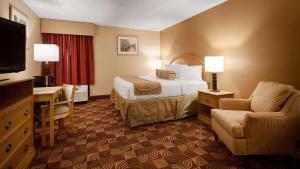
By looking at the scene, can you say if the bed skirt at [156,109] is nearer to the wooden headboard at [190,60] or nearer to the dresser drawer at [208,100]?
the dresser drawer at [208,100]

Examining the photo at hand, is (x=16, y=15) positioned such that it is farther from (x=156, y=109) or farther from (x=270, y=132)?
(x=270, y=132)

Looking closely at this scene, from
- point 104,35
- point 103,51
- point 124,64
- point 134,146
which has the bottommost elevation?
point 134,146

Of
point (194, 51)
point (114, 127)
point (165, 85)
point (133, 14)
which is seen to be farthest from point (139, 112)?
point (133, 14)

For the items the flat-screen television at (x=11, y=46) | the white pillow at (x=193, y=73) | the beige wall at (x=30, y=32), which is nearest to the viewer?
the flat-screen television at (x=11, y=46)

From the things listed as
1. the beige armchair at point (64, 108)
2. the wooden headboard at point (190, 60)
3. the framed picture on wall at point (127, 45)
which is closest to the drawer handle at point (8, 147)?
the beige armchair at point (64, 108)

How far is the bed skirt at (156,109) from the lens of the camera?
307 centimetres

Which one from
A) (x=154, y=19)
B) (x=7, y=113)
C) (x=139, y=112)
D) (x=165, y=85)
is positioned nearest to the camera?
(x=7, y=113)

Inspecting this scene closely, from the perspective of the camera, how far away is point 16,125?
176cm

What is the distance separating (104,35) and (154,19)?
1.82 meters

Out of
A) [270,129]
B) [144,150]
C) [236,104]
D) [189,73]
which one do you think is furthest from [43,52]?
[270,129]

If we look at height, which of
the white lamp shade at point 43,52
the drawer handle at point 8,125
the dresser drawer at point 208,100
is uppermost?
the white lamp shade at point 43,52

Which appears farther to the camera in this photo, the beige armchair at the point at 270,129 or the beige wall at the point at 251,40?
the beige wall at the point at 251,40

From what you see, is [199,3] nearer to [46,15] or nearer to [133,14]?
[133,14]

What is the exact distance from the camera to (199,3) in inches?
138
